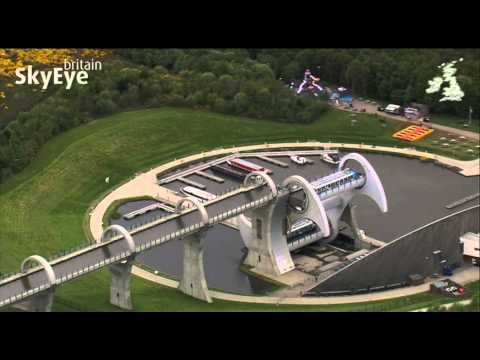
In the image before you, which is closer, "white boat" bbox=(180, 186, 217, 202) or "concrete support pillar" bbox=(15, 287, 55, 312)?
"concrete support pillar" bbox=(15, 287, 55, 312)

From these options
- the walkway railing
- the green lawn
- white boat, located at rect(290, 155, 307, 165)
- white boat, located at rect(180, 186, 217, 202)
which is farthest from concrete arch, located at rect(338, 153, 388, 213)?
white boat, located at rect(290, 155, 307, 165)

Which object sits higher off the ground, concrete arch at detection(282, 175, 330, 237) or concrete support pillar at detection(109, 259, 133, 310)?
concrete arch at detection(282, 175, 330, 237)

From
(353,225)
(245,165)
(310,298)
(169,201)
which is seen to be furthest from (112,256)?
(245,165)

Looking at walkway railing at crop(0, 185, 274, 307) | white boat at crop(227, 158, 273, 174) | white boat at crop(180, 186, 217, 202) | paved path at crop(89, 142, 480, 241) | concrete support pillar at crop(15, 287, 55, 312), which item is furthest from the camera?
white boat at crop(227, 158, 273, 174)

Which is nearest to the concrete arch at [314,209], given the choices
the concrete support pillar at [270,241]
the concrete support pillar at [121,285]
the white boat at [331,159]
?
the concrete support pillar at [270,241]

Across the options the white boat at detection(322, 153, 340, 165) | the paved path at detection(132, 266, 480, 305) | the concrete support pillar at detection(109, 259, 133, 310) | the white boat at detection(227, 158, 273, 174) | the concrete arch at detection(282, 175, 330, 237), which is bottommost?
the paved path at detection(132, 266, 480, 305)

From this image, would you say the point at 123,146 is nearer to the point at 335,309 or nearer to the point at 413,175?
the point at 413,175

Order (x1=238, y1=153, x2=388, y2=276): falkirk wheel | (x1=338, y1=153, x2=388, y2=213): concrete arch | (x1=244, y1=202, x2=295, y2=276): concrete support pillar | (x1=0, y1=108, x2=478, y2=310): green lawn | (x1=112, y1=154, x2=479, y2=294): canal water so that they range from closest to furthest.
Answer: (x1=0, y1=108, x2=478, y2=310): green lawn < (x1=238, y1=153, x2=388, y2=276): falkirk wheel < (x1=244, y1=202, x2=295, y2=276): concrete support pillar < (x1=112, y1=154, x2=479, y2=294): canal water < (x1=338, y1=153, x2=388, y2=213): concrete arch

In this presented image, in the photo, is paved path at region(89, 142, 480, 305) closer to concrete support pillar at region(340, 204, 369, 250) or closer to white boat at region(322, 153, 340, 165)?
concrete support pillar at region(340, 204, 369, 250)
